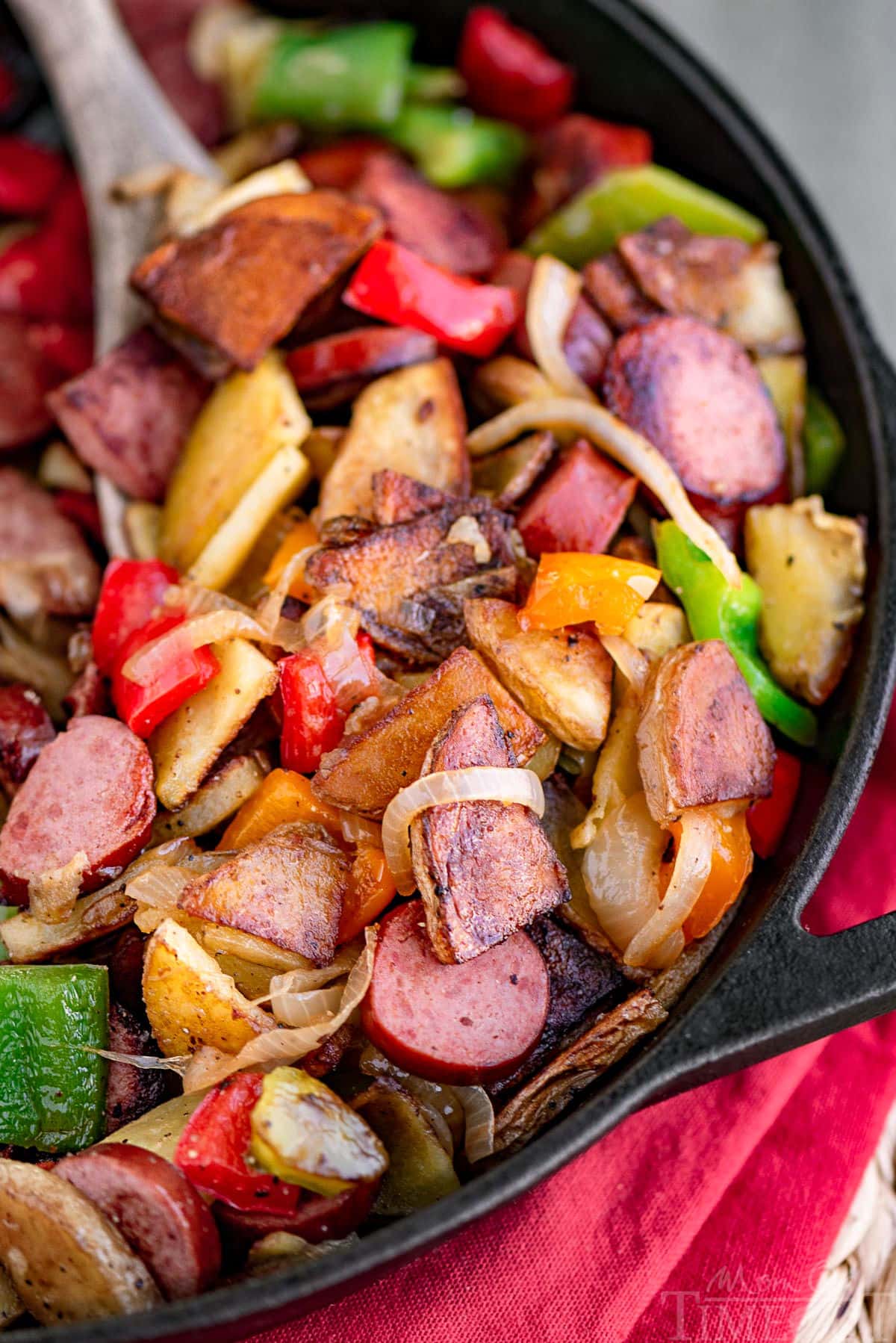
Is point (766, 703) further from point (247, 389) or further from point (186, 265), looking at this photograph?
point (186, 265)

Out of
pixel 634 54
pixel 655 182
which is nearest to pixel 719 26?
pixel 634 54

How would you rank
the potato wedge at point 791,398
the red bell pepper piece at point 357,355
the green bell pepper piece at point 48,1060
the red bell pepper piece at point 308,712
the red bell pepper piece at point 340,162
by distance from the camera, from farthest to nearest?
the red bell pepper piece at point 340,162
the potato wedge at point 791,398
the red bell pepper piece at point 357,355
the red bell pepper piece at point 308,712
the green bell pepper piece at point 48,1060

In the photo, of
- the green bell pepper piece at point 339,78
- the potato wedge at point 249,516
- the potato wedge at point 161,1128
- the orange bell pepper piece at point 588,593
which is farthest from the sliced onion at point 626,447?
the potato wedge at point 161,1128

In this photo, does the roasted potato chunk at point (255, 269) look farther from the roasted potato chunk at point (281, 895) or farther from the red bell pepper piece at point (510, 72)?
the roasted potato chunk at point (281, 895)

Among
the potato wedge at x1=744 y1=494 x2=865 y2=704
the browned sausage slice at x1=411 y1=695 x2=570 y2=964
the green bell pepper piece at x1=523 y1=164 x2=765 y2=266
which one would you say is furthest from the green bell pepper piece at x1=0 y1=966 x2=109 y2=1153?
the green bell pepper piece at x1=523 y1=164 x2=765 y2=266

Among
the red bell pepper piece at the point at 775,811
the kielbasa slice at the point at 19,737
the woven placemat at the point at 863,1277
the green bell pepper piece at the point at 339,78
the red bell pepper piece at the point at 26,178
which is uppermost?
the red bell pepper piece at the point at 26,178

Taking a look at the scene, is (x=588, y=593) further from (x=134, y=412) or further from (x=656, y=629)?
(x=134, y=412)
